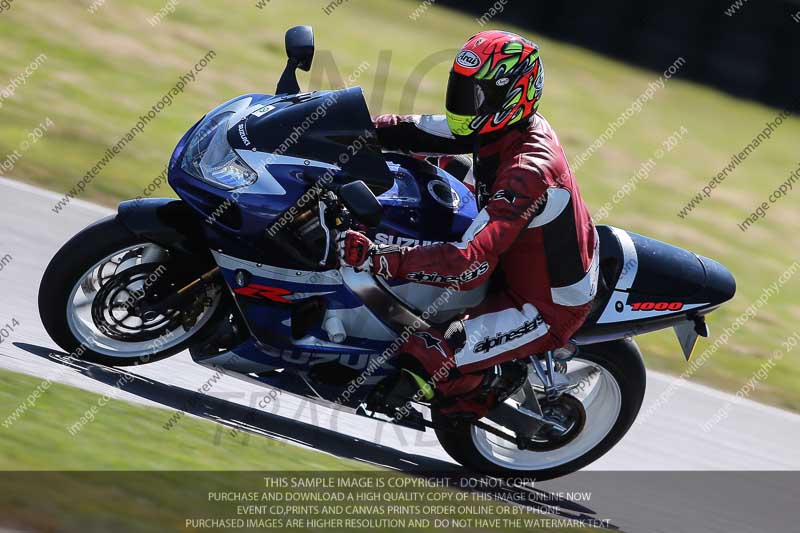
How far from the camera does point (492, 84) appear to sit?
161 inches

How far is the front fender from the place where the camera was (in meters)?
4.30

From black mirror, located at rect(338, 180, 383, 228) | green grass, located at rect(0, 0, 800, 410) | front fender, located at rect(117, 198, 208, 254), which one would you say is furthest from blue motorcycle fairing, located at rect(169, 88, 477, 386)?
green grass, located at rect(0, 0, 800, 410)

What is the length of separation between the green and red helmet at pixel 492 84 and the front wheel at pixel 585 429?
4.08 feet

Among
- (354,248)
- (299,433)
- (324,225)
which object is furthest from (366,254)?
(299,433)

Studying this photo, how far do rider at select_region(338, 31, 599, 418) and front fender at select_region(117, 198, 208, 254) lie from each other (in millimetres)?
728

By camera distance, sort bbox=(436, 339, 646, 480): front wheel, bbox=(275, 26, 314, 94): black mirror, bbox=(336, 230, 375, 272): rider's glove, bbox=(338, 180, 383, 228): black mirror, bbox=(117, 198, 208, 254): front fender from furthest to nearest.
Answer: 1. bbox=(436, 339, 646, 480): front wheel
2. bbox=(275, 26, 314, 94): black mirror
3. bbox=(117, 198, 208, 254): front fender
4. bbox=(336, 230, 375, 272): rider's glove
5. bbox=(338, 180, 383, 228): black mirror

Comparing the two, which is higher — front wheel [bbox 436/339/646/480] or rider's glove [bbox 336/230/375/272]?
rider's glove [bbox 336/230/375/272]

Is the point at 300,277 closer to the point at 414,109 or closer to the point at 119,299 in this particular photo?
the point at 119,299

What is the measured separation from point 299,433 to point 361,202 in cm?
147

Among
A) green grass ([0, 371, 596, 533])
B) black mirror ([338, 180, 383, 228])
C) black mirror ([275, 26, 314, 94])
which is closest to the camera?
green grass ([0, 371, 596, 533])

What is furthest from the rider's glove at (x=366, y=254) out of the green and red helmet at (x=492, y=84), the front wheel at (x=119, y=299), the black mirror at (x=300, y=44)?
the black mirror at (x=300, y=44)

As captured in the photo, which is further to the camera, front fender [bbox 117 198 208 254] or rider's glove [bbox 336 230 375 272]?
front fender [bbox 117 198 208 254]

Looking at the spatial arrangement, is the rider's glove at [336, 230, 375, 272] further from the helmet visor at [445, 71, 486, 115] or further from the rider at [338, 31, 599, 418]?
the helmet visor at [445, 71, 486, 115]

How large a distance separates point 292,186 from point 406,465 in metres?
1.47
